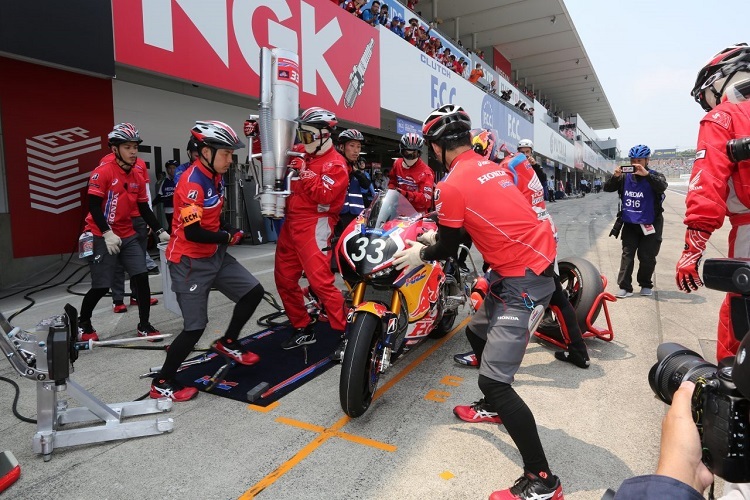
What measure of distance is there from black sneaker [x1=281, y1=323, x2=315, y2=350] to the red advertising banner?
547cm

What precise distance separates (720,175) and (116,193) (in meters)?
4.99

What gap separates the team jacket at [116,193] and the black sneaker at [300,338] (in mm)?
2075

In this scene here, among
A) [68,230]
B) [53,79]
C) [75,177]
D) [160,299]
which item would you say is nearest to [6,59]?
[53,79]

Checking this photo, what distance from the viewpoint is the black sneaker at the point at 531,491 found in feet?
7.27

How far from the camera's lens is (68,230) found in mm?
7949

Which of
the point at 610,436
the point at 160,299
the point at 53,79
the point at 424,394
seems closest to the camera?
the point at 610,436

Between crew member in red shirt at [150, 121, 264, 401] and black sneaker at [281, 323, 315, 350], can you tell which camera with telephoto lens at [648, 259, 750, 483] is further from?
black sneaker at [281, 323, 315, 350]

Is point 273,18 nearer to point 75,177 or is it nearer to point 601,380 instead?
point 75,177

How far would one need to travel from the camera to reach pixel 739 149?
217 cm

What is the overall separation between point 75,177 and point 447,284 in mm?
6896

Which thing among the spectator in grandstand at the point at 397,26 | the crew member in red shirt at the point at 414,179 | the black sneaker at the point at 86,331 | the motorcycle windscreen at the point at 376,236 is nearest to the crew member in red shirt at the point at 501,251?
the motorcycle windscreen at the point at 376,236

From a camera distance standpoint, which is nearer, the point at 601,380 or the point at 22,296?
the point at 601,380

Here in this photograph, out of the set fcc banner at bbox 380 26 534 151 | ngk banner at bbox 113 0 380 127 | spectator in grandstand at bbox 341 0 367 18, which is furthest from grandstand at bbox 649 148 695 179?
ngk banner at bbox 113 0 380 127

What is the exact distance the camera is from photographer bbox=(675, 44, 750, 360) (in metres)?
2.33
